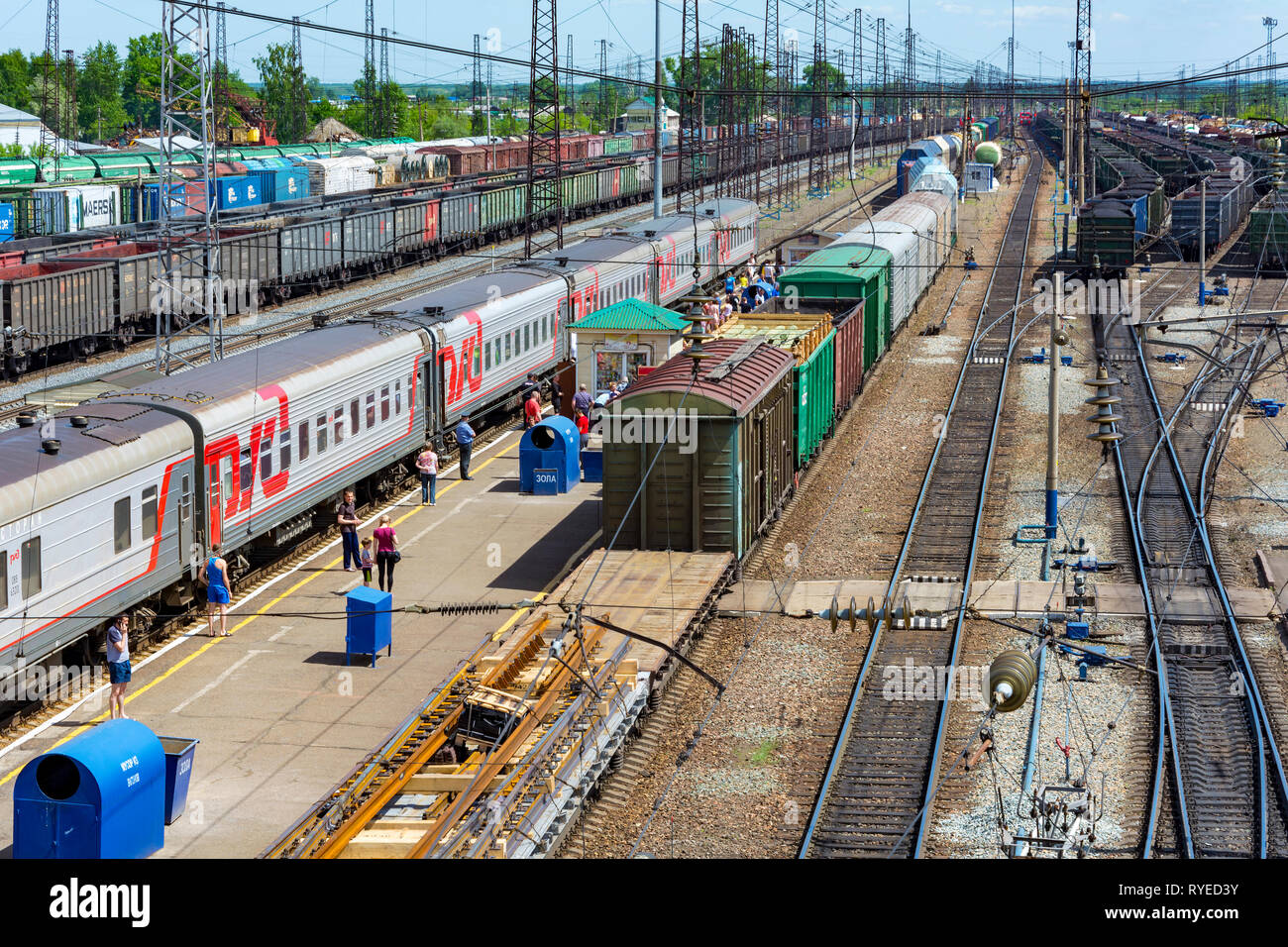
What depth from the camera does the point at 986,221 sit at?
282 feet

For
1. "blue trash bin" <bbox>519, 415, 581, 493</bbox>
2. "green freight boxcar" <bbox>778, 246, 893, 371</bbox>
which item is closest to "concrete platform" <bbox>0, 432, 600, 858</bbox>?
"blue trash bin" <bbox>519, 415, 581, 493</bbox>


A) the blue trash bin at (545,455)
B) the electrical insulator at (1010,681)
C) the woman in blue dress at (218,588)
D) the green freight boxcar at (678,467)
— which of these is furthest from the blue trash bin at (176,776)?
the blue trash bin at (545,455)

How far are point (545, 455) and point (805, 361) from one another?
16.7 ft

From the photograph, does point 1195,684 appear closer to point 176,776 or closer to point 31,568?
point 176,776

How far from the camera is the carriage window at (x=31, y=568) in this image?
16.2 metres

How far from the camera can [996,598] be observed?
22062 millimetres

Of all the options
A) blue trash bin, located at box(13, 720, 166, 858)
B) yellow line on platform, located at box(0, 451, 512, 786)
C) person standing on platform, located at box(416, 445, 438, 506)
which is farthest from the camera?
person standing on platform, located at box(416, 445, 438, 506)

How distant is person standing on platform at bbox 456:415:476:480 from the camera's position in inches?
1176

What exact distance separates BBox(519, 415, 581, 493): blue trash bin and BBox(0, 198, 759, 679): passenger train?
2034 millimetres

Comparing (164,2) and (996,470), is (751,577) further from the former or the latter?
(164,2)

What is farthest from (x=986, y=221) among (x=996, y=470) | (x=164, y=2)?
(x=164, y=2)

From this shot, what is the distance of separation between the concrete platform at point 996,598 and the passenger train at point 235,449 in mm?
6893

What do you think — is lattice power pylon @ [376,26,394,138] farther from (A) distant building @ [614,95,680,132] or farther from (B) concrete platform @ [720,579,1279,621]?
(B) concrete platform @ [720,579,1279,621]
